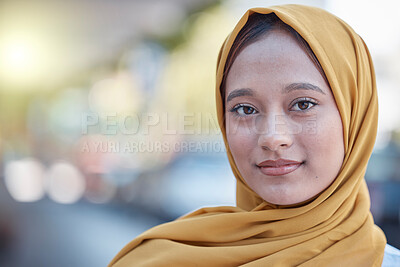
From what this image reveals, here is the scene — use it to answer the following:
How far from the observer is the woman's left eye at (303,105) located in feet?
3.74

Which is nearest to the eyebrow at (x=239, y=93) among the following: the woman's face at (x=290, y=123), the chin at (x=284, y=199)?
the woman's face at (x=290, y=123)

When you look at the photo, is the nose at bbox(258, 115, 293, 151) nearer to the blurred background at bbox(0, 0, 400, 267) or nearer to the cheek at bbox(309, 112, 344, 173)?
the cheek at bbox(309, 112, 344, 173)

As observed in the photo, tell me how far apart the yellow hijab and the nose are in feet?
→ 0.55

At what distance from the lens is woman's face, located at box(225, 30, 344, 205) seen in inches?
44.2

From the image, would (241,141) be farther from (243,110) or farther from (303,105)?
(303,105)

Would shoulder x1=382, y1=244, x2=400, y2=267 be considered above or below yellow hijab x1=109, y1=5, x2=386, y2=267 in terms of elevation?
below

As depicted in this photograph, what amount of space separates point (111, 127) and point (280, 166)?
669 cm

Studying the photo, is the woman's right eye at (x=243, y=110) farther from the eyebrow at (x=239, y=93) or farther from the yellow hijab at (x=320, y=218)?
the yellow hijab at (x=320, y=218)

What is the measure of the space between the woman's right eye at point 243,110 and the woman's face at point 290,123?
0.02 meters

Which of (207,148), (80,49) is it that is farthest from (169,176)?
(80,49)

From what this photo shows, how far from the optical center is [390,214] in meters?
3.81

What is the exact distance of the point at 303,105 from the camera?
45.3 inches

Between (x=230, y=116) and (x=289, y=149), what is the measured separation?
0.73 feet

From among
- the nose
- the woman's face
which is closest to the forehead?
the woman's face
